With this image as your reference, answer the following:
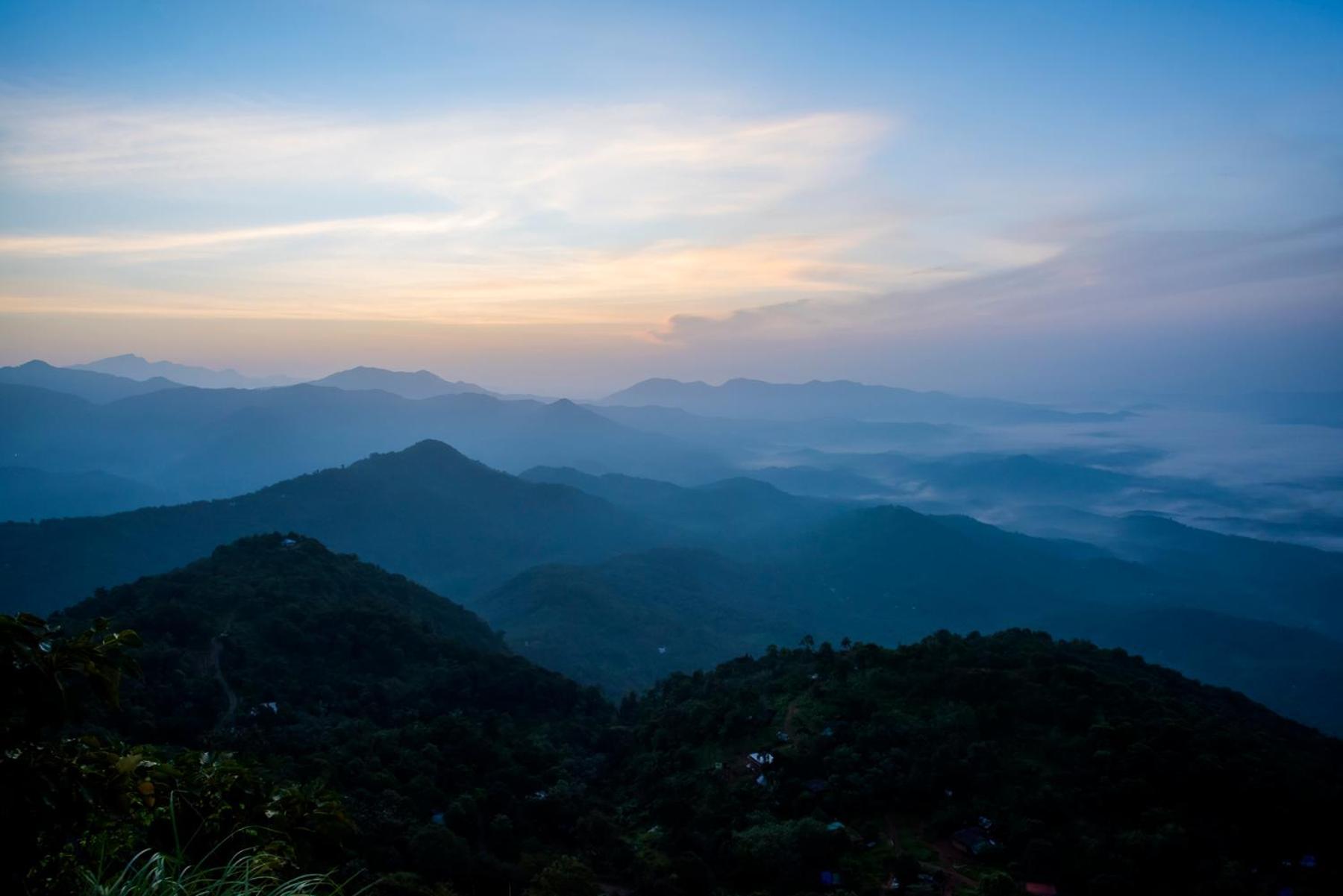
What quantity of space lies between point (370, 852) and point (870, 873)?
34.2 ft

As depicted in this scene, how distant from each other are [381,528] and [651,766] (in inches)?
2868

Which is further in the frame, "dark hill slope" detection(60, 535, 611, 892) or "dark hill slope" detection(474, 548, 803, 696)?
"dark hill slope" detection(474, 548, 803, 696)

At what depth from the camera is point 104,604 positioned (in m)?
30.9

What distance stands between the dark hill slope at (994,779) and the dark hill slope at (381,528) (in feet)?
194

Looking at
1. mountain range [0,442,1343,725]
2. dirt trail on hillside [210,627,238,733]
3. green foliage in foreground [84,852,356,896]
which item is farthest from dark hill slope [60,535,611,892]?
mountain range [0,442,1343,725]

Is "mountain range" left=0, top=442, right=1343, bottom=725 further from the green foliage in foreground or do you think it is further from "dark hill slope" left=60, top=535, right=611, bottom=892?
the green foliage in foreground

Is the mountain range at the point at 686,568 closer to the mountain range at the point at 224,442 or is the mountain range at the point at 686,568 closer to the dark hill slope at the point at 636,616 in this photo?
the dark hill slope at the point at 636,616

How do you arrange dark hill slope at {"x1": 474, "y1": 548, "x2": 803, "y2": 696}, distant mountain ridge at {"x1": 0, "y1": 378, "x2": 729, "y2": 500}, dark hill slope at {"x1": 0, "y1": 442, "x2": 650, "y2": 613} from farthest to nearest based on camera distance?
distant mountain ridge at {"x1": 0, "y1": 378, "x2": 729, "y2": 500} < dark hill slope at {"x1": 0, "y1": 442, "x2": 650, "y2": 613} < dark hill slope at {"x1": 474, "y1": 548, "x2": 803, "y2": 696}

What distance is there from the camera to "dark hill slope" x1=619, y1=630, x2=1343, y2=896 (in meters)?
14.6

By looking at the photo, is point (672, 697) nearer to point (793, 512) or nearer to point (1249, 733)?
point (1249, 733)

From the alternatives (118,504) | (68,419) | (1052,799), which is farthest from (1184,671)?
(68,419)

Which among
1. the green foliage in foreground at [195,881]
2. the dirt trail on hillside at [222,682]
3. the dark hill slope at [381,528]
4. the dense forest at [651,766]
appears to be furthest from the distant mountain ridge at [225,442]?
the green foliage in foreground at [195,881]

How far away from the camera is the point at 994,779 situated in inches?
715

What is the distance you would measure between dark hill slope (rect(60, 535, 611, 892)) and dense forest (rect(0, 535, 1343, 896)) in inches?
4.5
